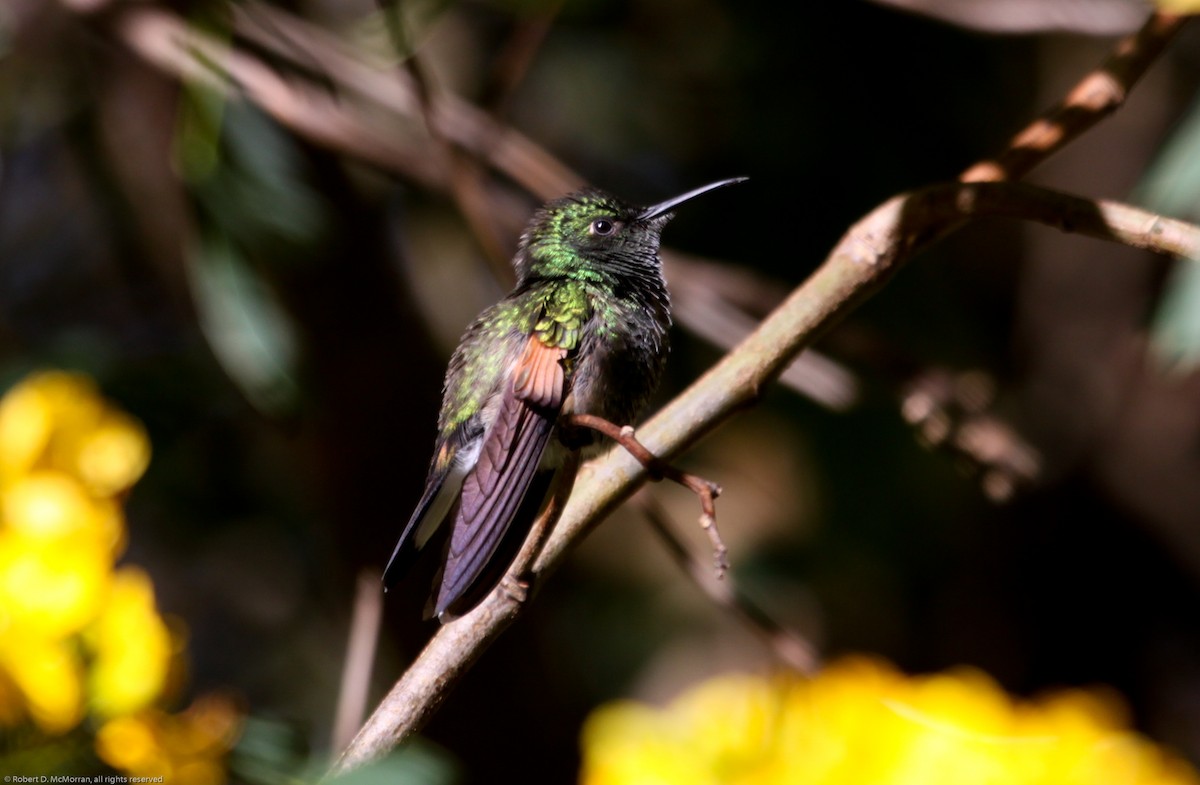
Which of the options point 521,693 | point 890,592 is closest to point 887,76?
point 890,592

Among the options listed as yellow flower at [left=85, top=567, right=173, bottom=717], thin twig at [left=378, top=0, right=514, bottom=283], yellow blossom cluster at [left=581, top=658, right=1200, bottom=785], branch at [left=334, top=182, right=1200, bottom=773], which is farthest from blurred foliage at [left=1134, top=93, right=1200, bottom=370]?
yellow flower at [left=85, top=567, right=173, bottom=717]

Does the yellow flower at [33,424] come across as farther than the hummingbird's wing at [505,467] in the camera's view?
Yes

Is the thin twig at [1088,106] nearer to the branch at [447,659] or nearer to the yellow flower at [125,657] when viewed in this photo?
the branch at [447,659]

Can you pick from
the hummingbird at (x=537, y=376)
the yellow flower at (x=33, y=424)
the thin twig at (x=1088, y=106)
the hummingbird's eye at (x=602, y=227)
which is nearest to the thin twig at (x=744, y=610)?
the hummingbird at (x=537, y=376)

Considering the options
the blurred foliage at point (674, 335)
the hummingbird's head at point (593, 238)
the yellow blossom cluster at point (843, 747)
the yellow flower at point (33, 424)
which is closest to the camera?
the yellow blossom cluster at point (843, 747)

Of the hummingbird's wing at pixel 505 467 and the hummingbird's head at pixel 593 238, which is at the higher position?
the hummingbird's head at pixel 593 238

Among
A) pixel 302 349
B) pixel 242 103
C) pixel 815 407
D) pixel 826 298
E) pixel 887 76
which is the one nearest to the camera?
pixel 826 298

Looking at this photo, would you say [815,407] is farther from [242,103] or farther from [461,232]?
[242,103]

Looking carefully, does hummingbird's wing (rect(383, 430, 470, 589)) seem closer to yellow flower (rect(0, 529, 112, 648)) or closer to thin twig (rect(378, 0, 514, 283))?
yellow flower (rect(0, 529, 112, 648))

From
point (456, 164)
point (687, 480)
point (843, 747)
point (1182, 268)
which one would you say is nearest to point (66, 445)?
point (687, 480)
